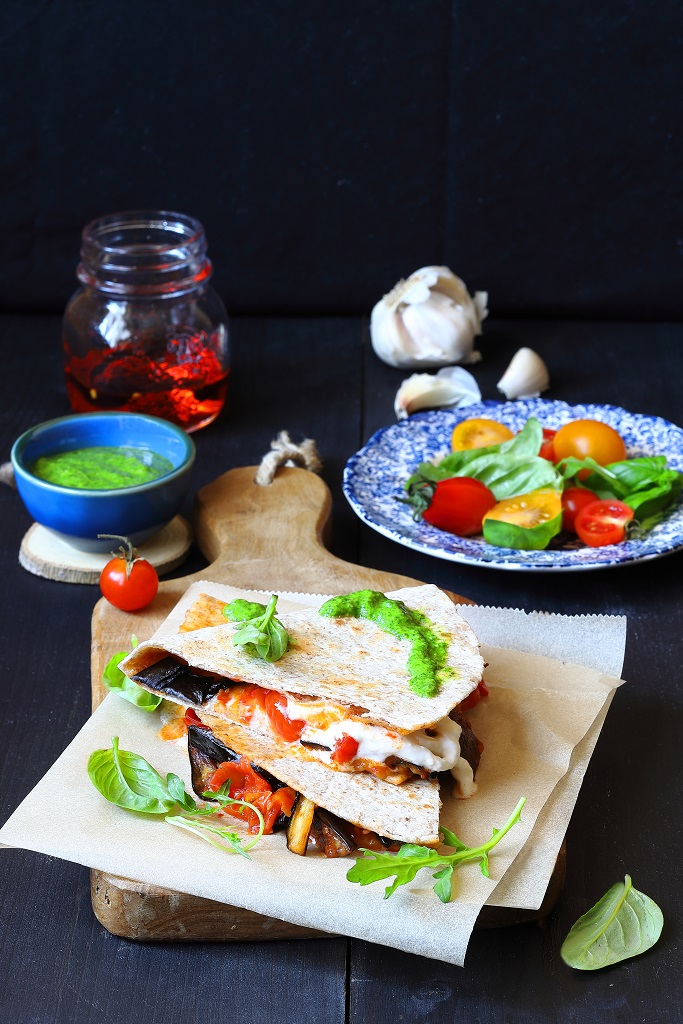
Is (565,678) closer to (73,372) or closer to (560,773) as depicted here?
(560,773)

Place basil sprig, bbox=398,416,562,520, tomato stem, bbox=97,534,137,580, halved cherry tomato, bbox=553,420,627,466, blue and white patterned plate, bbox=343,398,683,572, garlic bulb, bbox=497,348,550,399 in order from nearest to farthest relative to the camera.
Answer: tomato stem, bbox=97,534,137,580, blue and white patterned plate, bbox=343,398,683,572, basil sprig, bbox=398,416,562,520, halved cherry tomato, bbox=553,420,627,466, garlic bulb, bbox=497,348,550,399

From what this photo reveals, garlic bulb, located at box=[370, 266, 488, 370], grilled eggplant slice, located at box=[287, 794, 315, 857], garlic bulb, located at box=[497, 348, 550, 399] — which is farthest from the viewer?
garlic bulb, located at box=[370, 266, 488, 370]

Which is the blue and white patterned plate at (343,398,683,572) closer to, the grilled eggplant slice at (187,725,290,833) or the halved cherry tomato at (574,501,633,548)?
the halved cherry tomato at (574,501,633,548)

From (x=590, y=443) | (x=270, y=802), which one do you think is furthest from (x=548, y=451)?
(x=270, y=802)

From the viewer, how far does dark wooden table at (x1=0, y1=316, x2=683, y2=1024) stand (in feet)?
4.66

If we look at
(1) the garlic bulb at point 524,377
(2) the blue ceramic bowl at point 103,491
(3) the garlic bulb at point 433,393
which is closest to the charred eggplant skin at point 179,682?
(2) the blue ceramic bowl at point 103,491

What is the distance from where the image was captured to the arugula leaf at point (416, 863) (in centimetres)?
143

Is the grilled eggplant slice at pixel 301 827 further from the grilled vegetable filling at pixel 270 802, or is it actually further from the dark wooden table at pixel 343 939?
the dark wooden table at pixel 343 939

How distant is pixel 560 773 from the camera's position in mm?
1658

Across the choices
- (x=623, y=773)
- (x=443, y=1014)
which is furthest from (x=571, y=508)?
(x=443, y=1014)

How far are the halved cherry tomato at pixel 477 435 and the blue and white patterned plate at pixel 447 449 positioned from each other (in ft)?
0.16

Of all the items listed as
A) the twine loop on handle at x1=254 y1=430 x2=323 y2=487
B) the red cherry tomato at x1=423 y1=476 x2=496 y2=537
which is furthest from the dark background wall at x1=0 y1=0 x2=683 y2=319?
the red cherry tomato at x1=423 y1=476 x2=496 y2=537

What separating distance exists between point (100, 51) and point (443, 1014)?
2963mm

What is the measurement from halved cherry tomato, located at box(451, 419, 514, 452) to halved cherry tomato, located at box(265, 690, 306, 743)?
45.1 inches
